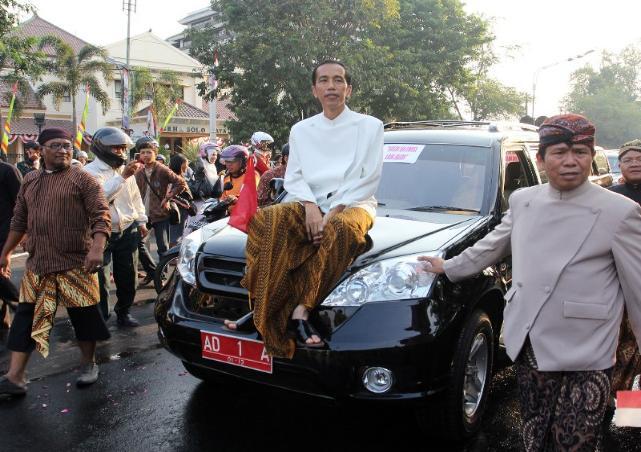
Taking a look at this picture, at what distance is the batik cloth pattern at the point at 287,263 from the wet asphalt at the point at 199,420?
0.56m

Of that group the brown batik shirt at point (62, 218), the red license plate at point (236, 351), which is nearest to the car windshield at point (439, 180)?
the red license plate at point (236, 351)

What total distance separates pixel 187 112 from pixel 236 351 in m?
37.5

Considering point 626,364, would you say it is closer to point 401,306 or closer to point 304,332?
point 401,306

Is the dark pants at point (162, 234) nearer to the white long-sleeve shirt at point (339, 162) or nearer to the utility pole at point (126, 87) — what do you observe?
the white long-sleeve shirt at point (339, 162)

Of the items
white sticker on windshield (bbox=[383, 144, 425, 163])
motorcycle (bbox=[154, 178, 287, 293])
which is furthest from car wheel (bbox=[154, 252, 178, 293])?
white sticker on windshield (bbox=[383, 144, 425, 163])

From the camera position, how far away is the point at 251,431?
343cm

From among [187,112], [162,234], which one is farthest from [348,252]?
[187,112]

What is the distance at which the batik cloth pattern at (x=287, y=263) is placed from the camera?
9.52ft

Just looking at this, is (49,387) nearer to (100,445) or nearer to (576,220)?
(100,445)

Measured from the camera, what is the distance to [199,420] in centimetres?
357

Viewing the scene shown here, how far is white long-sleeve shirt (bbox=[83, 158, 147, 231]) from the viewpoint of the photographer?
5.28m

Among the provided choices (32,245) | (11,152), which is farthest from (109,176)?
(11,152)

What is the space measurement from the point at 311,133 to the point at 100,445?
2.11 meters

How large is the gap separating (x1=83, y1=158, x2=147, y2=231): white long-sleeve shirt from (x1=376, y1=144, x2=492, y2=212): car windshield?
2528 mm
